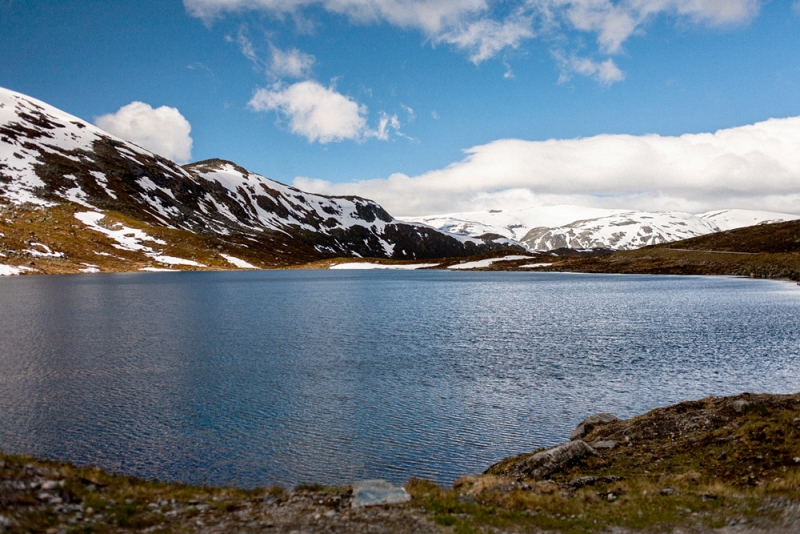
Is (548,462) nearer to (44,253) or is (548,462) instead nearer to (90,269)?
(90,269)

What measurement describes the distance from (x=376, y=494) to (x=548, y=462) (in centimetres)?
777

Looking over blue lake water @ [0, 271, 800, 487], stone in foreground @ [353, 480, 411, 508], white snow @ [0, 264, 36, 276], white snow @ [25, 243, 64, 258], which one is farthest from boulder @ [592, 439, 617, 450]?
white snow @ [25, 243, 64, 258]

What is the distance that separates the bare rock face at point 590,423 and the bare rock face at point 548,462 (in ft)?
11.5

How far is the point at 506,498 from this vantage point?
16.0m

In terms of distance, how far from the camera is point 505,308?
82125 mm

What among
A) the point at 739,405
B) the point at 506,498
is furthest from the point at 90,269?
the point at 739,405

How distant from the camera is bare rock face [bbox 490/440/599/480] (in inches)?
776

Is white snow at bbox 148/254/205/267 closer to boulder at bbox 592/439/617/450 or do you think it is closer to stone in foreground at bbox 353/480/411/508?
boulder at bbox 592/439/617/450

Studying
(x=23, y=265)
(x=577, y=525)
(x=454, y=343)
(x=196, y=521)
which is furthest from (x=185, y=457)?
(x=23, y=265)

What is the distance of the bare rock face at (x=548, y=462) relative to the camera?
19.7 meters

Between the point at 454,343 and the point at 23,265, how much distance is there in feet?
499

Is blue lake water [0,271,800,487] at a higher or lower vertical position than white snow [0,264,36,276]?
lower

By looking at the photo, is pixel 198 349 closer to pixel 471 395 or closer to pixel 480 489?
pixel 471 395

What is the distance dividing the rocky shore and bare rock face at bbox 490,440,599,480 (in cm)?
4
